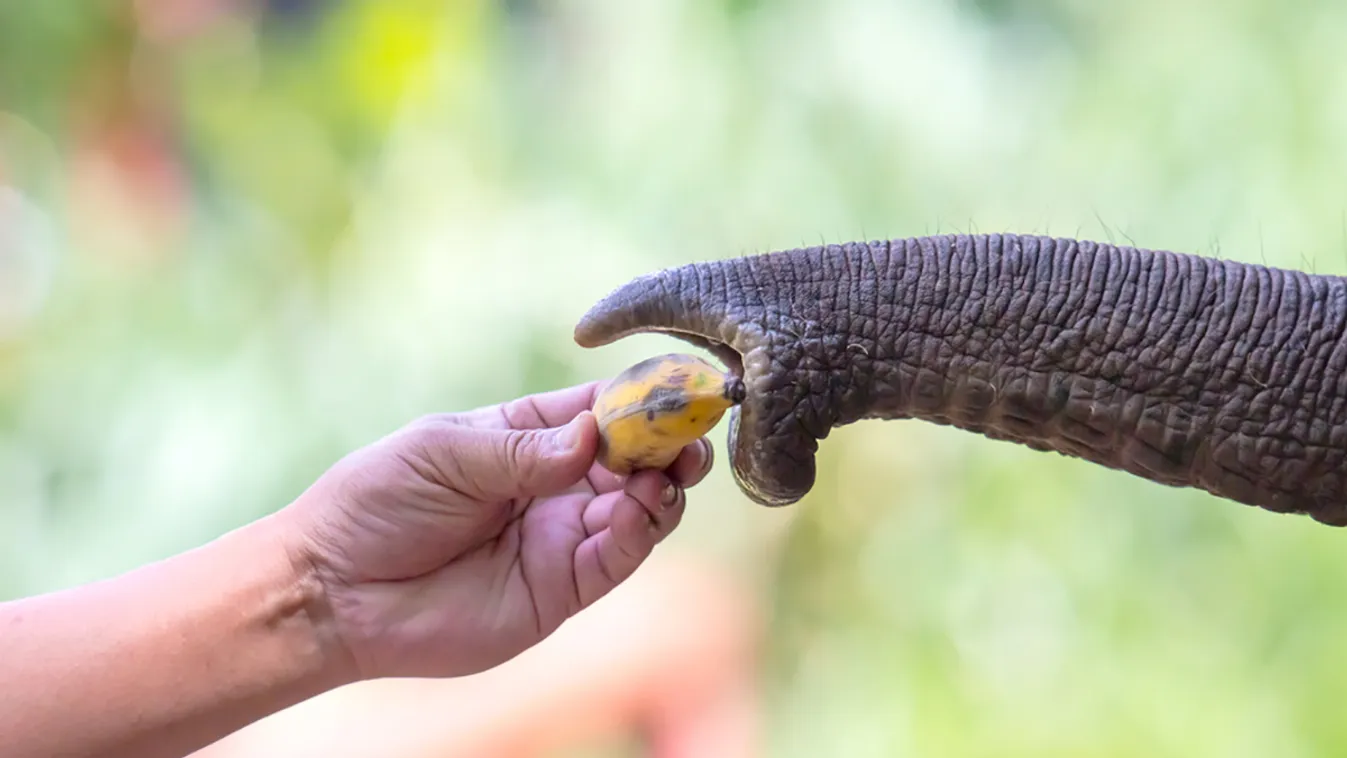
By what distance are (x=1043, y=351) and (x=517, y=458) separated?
437mm

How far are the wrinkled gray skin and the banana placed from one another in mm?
23

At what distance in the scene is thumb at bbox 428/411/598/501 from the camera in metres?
0.84

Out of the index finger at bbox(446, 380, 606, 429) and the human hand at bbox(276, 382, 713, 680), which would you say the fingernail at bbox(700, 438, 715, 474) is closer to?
the human hand at bbox(276, 382, 713, 680)

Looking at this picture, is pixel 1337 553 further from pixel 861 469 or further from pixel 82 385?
pixel 82 385

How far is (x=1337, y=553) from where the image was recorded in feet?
4.66

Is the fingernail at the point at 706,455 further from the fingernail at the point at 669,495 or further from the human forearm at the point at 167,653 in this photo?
the human forearm at the point at 167,653

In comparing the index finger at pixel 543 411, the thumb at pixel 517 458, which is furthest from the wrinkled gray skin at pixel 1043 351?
the index finger at pixel 543 411

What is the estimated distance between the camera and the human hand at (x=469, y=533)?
91cm

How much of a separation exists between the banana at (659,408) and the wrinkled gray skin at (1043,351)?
23 mm

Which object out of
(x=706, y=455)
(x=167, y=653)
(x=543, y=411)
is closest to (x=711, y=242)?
(x=543, y=411)

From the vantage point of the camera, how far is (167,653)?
96 centimetres

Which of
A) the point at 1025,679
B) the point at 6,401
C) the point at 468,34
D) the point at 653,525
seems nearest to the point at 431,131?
the point at 468,34

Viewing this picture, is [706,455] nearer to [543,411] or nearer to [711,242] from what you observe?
[543,411]

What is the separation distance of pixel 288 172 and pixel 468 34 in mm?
401
